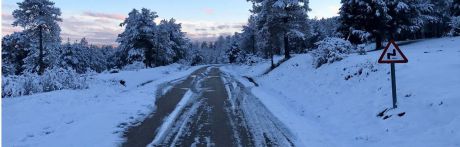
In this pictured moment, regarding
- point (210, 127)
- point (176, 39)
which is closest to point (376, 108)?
point (210, 127)

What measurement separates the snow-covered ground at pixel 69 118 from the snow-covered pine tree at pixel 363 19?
2135 centimetres

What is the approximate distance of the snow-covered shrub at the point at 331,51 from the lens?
75.3 feet

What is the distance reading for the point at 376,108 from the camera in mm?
11352

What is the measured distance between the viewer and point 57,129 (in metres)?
10.0

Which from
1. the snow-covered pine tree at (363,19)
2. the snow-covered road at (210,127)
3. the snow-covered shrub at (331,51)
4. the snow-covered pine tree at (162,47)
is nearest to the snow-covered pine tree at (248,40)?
the snow-covered pine tree at (162,47)

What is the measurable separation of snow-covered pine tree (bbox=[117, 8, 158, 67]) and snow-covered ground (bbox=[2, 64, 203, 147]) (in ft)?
134

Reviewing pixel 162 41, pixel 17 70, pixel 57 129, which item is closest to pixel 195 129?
pixel 57 129

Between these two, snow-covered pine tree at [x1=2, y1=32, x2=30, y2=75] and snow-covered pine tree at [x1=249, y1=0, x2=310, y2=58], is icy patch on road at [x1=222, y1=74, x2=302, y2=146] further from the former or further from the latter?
snow-covered pine tree at [x1=2, y1=32, x2=30, y2=75]

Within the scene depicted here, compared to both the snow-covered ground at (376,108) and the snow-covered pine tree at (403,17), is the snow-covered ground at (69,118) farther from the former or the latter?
the snow-covered pine tree at (403,17)

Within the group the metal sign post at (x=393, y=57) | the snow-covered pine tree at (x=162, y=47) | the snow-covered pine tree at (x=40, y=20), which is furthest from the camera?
the snow-covered pine tree at (x=162, y=47)

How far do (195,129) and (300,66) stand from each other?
60.0 ft

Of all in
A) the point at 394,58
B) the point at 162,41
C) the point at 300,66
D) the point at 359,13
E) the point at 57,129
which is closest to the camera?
the point at 57,129

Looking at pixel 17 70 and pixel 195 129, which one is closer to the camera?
pixel 195 129

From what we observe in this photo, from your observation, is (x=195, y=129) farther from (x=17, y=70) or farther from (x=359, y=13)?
(x=17, y=70)
